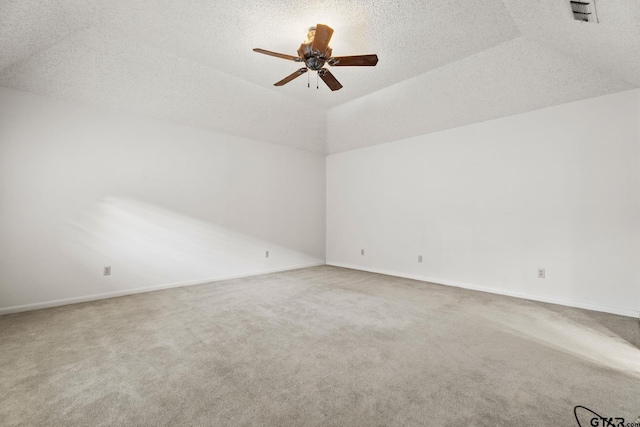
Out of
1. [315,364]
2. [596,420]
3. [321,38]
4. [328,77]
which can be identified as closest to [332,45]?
[328,77]

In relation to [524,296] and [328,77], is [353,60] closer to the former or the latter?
[328,77]

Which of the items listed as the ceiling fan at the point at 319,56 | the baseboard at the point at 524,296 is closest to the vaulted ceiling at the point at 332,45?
the ceiling fan at the point at 319,56

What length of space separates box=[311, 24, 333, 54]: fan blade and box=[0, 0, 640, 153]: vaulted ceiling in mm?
376

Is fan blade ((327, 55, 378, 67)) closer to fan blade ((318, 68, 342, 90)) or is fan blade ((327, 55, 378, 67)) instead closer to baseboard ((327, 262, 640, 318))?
fan blade ((318, 68, 342, 90))

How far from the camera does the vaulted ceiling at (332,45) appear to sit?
264 centimetres

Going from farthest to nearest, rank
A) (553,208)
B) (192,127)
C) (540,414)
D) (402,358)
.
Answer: (192,127), (553,208), (402,358), (540,414)

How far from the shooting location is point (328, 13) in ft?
9.04

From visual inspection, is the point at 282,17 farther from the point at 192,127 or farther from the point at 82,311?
the point at 82,311

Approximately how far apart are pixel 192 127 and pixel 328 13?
312 cm

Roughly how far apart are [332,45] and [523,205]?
3.46m

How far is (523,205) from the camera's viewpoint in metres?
4.03

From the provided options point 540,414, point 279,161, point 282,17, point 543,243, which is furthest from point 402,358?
point 279,161

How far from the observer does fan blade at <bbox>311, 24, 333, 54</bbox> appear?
2448mm

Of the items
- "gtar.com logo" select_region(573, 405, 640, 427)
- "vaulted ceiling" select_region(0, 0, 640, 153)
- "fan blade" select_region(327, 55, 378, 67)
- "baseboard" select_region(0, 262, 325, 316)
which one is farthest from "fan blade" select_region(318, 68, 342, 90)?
"baseboard" select_region(0, 262, 325, 316)
